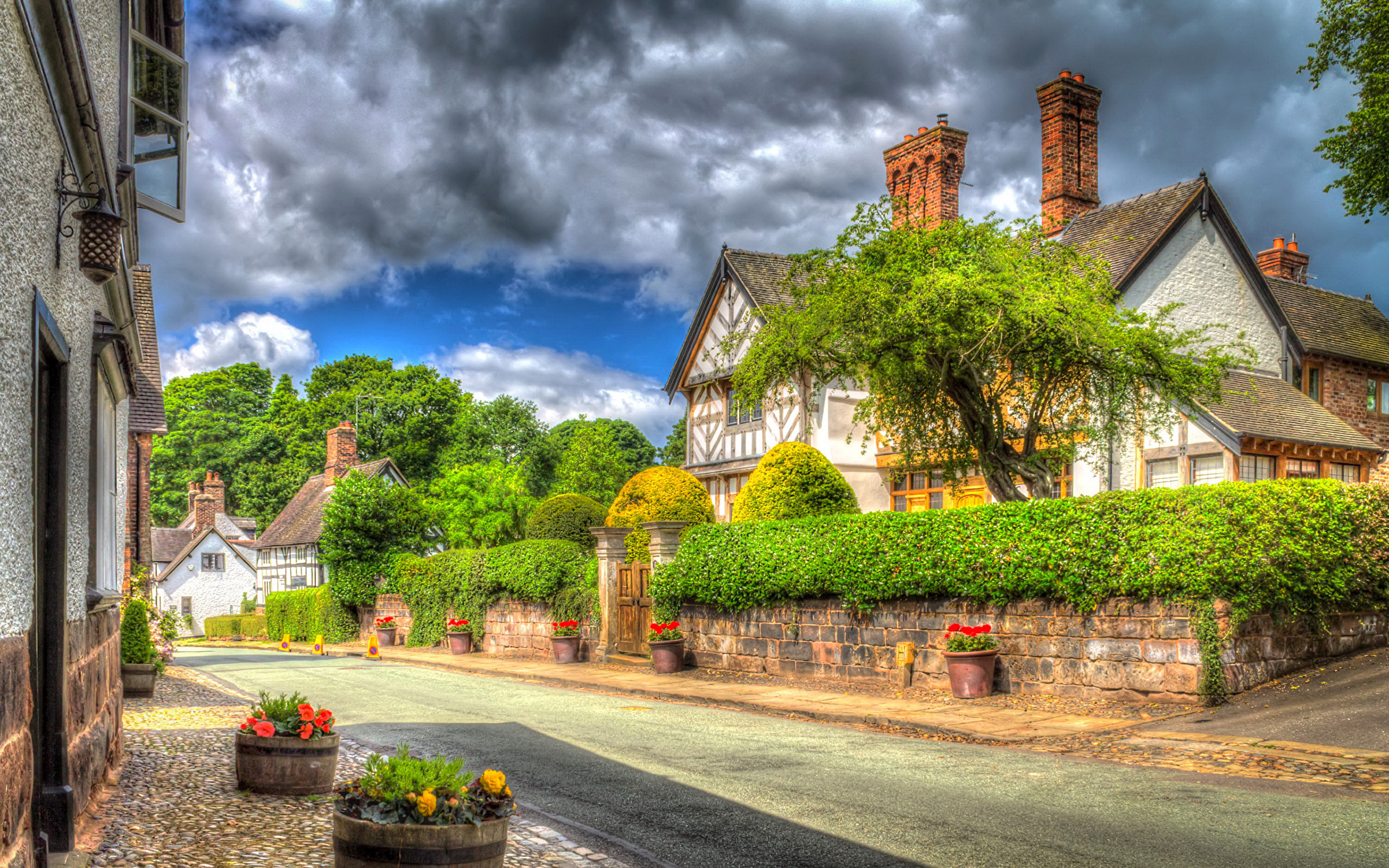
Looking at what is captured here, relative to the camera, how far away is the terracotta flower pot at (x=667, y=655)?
1920 cm

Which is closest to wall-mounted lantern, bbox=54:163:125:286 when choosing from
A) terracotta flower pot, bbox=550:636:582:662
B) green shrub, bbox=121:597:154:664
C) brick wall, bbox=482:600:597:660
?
green shrub, bbox=121:597:154:664

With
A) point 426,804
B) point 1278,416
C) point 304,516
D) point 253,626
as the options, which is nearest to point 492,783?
point 426,804

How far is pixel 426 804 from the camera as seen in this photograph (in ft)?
14.7

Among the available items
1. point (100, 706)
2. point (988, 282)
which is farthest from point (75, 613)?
point (988, 282)

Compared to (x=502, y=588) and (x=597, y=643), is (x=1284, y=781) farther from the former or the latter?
(x=502, y=588)

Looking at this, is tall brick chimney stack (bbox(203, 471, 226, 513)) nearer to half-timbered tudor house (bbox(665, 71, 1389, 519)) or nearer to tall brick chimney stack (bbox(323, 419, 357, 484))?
tall brick chimney stack (bbox(323, 419, 357, 484))

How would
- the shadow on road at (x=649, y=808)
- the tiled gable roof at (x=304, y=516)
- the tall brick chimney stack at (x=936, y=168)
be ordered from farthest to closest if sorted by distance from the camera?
the tiled gable roof at (x=304, y=516)
the tall brick chimney stack at (x=936, y=168)
the shadow on road at (x=649, y=808)

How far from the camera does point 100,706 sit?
7727 millimetres

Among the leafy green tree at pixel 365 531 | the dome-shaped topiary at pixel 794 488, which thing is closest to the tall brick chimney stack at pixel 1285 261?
the dome-shaped topiary at pixel 794 488

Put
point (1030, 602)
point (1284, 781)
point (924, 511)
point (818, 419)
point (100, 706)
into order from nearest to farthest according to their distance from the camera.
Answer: point (100, 706) → point (1284, 781) → point (1030, 602) → point (924, 511) → point (818, 419)

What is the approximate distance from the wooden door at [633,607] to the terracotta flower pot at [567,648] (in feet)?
3.78

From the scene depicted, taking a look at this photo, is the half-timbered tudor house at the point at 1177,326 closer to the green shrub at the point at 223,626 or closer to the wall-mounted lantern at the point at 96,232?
the wall-mounted lantern at the point at 96,232

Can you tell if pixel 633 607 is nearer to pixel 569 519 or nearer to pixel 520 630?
pixel 520 630

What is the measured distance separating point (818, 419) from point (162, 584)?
157 ft
